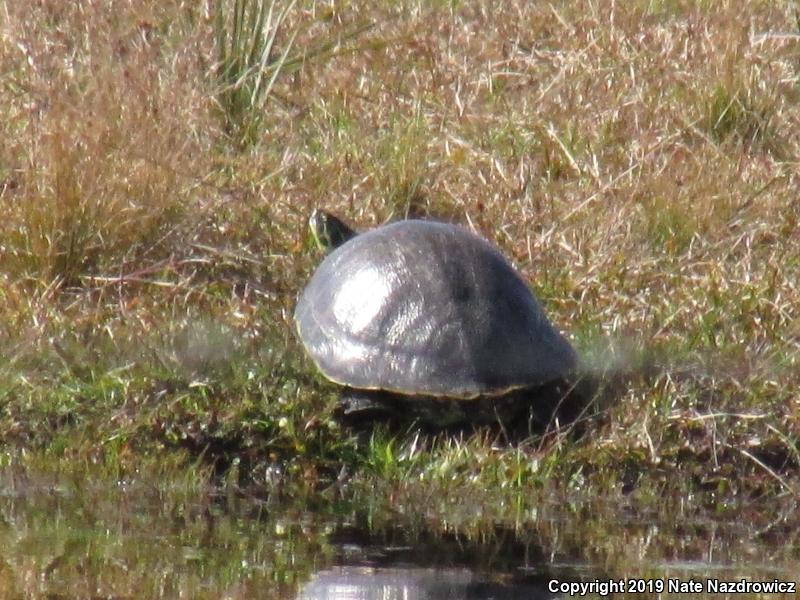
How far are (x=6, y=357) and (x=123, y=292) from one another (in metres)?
0.66

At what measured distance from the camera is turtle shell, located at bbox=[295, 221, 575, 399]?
5207 millimetres

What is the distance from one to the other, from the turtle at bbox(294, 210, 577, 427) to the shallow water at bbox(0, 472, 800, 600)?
1.57 ft

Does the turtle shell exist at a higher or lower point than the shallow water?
higher

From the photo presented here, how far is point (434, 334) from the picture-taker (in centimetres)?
526

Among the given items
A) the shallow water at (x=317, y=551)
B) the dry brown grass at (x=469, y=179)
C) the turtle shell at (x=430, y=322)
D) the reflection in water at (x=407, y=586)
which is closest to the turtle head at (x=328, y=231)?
the dry brown grass at (x=469, y=179)

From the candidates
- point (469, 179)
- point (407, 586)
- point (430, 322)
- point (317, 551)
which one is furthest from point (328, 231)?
point (407, 586)

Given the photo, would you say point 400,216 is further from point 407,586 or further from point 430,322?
point 407,586

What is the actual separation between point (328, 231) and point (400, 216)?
619 mm

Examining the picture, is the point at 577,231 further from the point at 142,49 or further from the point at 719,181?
the point at 142,49

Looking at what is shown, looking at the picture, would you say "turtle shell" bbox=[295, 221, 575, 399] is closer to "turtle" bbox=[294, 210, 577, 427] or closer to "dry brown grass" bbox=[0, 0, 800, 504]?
"turtle" bbox=[294, 210, 577, 427]

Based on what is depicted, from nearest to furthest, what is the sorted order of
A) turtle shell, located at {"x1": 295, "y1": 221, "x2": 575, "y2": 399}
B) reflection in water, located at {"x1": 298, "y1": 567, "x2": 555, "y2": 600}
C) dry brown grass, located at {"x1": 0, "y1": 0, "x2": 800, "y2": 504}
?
reflection in water, located at {"x1": 298, "y1": 567, "x2": 555, "y2": 600} < turtle shell, located at {"x1": 295, "y1": 221, "x2": 575, "y2": 399} < dry brown grass, located at {"x1": 0, "y1": 0, "x2": 800, "y2": 504}

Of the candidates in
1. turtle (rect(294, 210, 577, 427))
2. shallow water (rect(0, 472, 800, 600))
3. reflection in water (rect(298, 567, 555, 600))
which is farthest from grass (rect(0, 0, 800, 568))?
reflection in water (rect(298, 567, 555, 600))

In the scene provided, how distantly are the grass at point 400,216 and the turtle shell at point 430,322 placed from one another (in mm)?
207

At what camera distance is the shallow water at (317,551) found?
4176 mm
